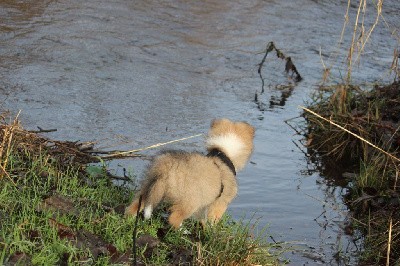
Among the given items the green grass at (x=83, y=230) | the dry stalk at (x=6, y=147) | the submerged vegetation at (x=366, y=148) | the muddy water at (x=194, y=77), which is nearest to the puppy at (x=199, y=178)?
the green grass at (x=83, y=230)

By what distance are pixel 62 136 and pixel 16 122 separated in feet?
6.74

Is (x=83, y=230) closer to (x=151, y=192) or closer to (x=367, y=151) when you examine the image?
(x=151, y=192)

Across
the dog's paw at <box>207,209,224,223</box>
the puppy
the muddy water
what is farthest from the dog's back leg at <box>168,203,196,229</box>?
the muddy water

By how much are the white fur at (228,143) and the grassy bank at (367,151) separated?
2.36 ft

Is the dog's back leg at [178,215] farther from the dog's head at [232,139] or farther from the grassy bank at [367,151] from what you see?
the grassy bank at [367,151]

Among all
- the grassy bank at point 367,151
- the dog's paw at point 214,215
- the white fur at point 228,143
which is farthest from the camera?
the grassy bank at point 367,151

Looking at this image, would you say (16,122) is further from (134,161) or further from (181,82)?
(181,82)

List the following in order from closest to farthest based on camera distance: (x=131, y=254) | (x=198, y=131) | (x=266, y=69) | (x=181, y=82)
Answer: (x=131, y=254) < (x=198, y=131) < (x=181, y=82) < (x=266, y=69)

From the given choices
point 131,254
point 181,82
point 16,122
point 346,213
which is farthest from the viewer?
point 181,82

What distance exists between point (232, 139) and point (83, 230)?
167 centimetres

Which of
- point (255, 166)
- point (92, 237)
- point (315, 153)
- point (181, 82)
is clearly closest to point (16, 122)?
point (92, 237)

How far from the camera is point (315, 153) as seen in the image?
9.02m

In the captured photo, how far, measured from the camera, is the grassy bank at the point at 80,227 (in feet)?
16.3

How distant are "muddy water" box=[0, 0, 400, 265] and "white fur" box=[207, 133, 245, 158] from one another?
20.3 inches
